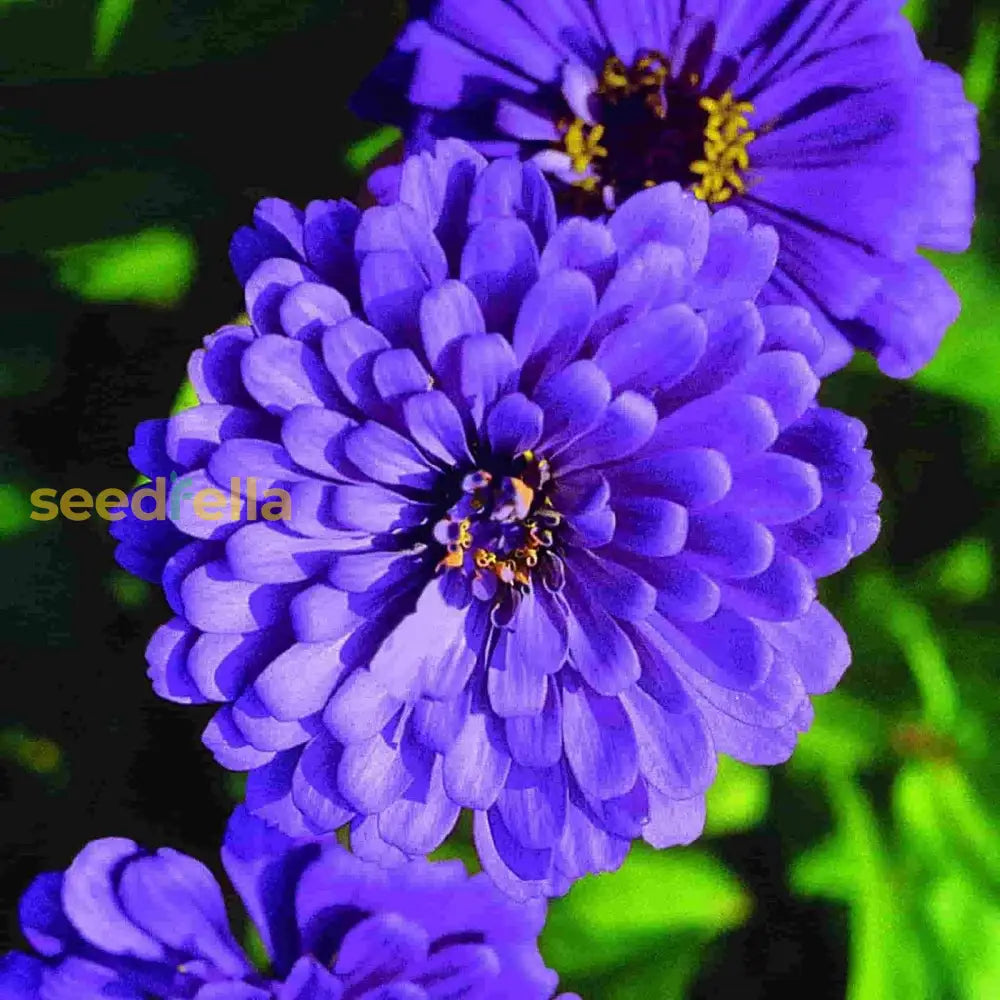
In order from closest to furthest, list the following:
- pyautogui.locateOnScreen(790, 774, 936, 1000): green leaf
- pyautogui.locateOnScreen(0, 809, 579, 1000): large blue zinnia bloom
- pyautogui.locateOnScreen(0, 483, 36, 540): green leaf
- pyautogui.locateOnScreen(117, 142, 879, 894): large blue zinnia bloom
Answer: pyautogui.locateOnScreen(117, 142, 879, 894): large blue zinnia bloom < pyautogui.locateOnScreen(0, 809, 579, 1000): large blue zinnia bloom < pyautogui.locateOnScreen(790, 774, 936, 1000): green leaf < pyautogui.locateOnScreen(0, 483, 36, 540): green leaf

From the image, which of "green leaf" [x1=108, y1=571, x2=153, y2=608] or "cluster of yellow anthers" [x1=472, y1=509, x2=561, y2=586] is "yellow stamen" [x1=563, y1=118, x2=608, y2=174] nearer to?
"cluster of yellow anthers" [x1=472, y1=509, x2=561, y2=586]

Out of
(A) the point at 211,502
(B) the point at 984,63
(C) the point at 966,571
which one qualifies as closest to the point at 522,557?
(A) the point at 211,502

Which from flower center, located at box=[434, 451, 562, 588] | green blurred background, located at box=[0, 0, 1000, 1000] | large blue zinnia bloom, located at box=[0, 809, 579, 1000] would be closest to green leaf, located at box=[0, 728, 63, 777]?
green blurred background, located at box=[0, 0, 1000, 1000]

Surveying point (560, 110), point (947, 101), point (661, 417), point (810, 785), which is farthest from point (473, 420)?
point (810, 785)

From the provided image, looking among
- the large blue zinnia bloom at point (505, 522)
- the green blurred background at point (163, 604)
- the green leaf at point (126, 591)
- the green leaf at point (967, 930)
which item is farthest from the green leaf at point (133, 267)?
the green leaf at point (967, 930)

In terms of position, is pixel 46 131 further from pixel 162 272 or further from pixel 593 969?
pixel 593 969

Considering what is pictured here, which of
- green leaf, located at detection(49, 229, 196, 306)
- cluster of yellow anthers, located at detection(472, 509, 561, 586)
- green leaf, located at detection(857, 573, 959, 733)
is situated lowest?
green leaf, located at detection(857, 573, 959, 733)
